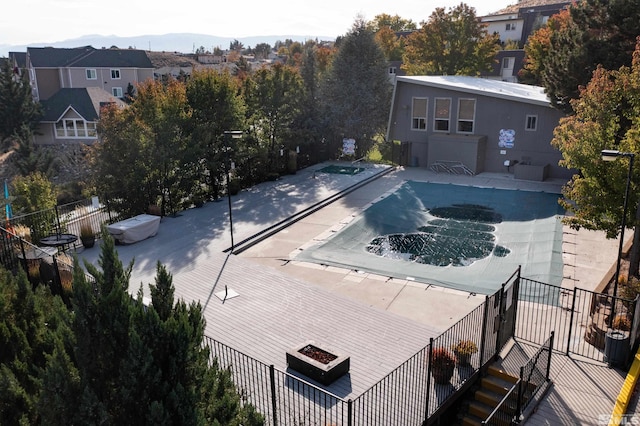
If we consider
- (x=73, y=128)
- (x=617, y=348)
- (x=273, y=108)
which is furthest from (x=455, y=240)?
(x=73, y=128)

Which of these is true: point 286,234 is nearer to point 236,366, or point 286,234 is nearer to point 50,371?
point 236,366

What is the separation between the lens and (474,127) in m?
27.2

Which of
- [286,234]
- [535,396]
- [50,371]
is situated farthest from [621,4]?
[50,371]

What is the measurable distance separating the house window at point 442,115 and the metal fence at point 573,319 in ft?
54.7

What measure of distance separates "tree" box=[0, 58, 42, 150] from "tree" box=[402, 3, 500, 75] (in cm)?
3488

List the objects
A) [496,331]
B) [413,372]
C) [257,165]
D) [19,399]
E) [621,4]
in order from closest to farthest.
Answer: [19,399]
[413,372]
[496,331]
[621,4]
[257,165]

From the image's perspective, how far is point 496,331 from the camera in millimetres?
9977

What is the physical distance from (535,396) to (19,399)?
8129 millimetres

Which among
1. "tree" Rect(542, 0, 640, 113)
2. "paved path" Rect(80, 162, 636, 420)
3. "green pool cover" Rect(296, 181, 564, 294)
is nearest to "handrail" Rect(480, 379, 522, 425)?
"paved path" Rect(80, 162, 636, 420)

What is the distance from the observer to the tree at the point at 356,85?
30.7 metres

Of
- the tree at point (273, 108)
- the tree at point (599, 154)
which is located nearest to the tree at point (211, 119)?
the tree at point (273, 108)

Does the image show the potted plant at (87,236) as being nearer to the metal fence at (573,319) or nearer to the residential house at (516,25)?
the metal fence at (573,319)

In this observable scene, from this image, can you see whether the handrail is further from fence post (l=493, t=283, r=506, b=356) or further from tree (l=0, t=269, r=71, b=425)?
tree (l=0, t=269, r=71, b=425)

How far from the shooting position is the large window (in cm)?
4488
